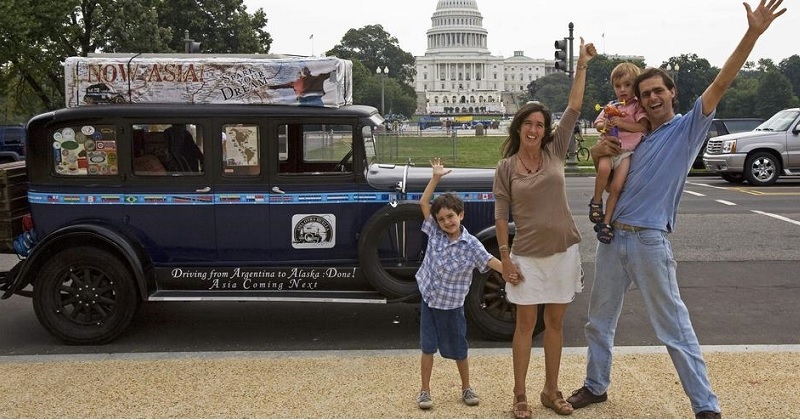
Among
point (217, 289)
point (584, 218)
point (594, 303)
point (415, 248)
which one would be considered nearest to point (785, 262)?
point (584, 218)

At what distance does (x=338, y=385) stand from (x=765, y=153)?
1689 cm

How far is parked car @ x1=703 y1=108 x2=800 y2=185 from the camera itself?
19203mm

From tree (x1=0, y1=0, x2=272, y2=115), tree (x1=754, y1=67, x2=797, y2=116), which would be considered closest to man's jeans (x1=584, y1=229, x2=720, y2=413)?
tree (x1=0, y1=0, x2=272, y2=115)

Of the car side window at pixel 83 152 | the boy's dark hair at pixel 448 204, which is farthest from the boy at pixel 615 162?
the car side window at pixel 83 152

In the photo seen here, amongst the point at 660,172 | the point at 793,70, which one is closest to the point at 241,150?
the point at 660,172

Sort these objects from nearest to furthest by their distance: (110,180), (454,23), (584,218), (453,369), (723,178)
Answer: (453,369), (110,180), (584,218), (723,178), (454,23)

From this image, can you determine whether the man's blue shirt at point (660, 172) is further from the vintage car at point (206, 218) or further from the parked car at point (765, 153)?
the parked car at point (765, 153)

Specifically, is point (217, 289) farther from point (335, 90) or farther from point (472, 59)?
point (472, 59)

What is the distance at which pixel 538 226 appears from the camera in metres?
4.61

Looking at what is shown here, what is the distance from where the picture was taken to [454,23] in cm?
16675

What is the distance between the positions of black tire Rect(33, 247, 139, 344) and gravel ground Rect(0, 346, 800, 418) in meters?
0.38

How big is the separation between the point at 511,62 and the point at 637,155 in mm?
193533

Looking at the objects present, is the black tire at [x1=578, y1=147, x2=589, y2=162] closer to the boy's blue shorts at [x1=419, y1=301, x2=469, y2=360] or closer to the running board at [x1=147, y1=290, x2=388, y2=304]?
the running board at [x1=147, y1=290, x2=388, y2=304]

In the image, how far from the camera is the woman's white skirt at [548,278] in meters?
4.66
